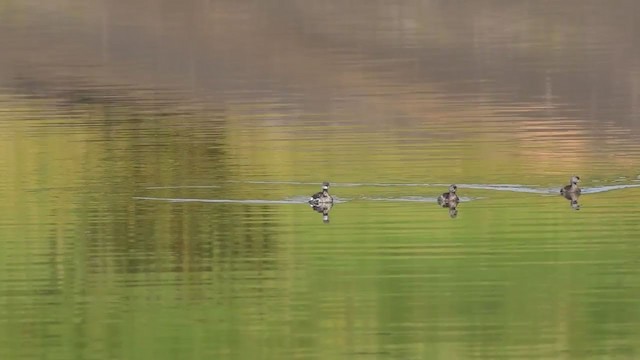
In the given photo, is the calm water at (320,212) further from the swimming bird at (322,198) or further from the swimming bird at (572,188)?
the swimming bird at (572,188)

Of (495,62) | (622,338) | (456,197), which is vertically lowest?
(622,338)

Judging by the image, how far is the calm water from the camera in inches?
1197

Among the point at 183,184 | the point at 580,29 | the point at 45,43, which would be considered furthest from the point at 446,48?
the point at 183,184

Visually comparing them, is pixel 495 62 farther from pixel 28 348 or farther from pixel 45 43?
pixel 28 348

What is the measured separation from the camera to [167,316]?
102ft

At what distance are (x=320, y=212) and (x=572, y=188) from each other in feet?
16.2

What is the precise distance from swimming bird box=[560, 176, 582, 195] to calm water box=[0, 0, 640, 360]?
0.40m

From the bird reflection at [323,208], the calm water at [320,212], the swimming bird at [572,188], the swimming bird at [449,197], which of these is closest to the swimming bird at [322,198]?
the bird reflection at [323,208]

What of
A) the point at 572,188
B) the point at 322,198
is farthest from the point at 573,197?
the point at 322,198

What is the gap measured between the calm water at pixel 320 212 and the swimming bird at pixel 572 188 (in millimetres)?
396

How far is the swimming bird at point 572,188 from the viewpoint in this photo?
131 feet

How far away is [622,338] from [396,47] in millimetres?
54288

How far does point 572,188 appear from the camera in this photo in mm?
39875

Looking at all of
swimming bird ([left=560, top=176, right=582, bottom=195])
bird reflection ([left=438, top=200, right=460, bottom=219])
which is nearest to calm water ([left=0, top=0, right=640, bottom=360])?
bird reflection ([left=438, top=200, right=460, bottom=219])
